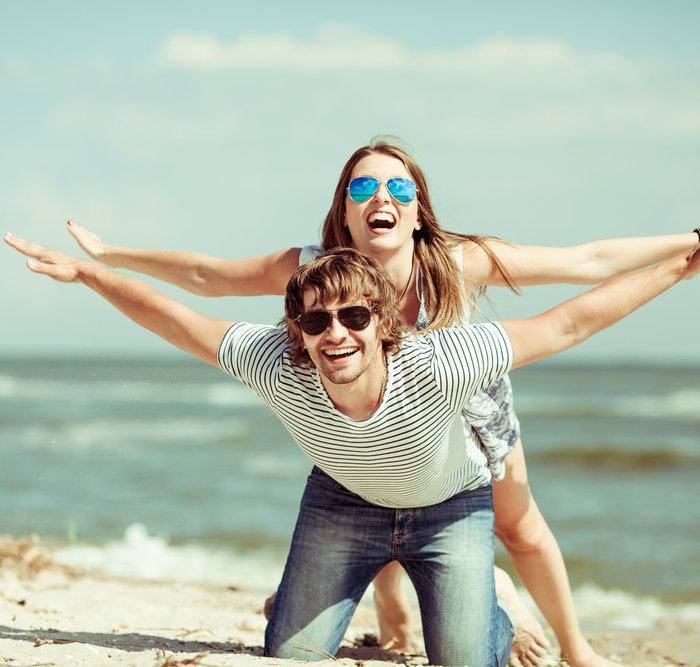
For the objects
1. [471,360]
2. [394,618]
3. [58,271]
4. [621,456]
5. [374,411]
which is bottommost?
[394,618]

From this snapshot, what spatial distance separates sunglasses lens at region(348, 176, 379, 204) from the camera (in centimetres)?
Result: 376

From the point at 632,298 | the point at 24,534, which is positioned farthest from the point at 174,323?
the point at 24,534

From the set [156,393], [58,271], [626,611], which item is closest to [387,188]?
[58,271]

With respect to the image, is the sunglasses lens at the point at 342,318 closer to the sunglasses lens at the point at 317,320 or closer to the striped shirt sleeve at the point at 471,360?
the sunglasses lens at the point at 317,320

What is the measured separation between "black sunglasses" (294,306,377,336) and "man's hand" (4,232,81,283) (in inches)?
37.0

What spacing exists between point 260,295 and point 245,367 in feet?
2.88

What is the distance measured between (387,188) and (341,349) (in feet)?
3.05

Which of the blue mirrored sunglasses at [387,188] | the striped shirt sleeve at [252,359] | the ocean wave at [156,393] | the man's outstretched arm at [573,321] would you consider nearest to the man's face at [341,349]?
the striped shirt sleeve at [252,359]

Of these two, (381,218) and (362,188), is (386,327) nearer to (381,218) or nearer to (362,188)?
(381,218)

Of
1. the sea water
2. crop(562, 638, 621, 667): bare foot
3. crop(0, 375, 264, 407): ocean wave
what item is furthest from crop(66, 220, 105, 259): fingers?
crop(0, 375, 264, 407): ocean wave

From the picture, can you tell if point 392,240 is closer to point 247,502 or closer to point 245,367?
point 245,367

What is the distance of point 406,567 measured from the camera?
12.6 feet

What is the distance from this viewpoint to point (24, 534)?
8.38m

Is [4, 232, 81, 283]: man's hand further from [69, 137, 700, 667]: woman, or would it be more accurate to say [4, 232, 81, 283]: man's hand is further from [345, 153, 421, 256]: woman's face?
[345, 153, 421, 256]: woman's face
